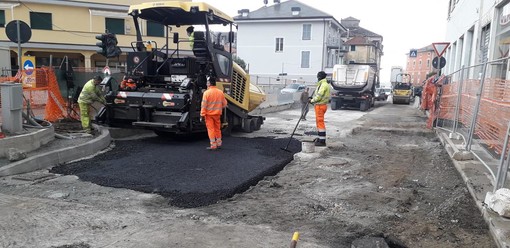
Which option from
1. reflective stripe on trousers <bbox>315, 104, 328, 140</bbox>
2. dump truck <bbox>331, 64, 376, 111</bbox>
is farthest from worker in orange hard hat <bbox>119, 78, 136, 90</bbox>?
Result: dump truck <bbox>331, 64, 376, 111</bbox>

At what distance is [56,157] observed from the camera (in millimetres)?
6422

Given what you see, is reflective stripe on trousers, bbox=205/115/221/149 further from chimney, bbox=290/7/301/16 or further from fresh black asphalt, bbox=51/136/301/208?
chimney, bbox=290/7/301/16

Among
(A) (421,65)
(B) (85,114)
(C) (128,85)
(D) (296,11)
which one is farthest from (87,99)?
(A) (421,65)

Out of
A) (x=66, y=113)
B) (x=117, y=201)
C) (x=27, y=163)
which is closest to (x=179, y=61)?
(x=66, y=113)

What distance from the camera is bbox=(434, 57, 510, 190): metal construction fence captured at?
4.77m

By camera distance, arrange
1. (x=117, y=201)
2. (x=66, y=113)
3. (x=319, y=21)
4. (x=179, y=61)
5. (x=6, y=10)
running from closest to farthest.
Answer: (x=117, y=201) → (x=179, y=61) → (x=66, y=113) → (x=6, y=10) → (x=319, y=21)

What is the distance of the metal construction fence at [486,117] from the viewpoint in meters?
4.77

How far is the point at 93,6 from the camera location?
88.1 feet

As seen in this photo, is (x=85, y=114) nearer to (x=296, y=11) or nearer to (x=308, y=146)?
(x=308, y=146)

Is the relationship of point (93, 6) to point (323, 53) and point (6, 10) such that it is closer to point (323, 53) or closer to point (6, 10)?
point (6, 10)

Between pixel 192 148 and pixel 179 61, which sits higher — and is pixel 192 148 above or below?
below

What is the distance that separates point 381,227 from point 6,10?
2888 centimetres

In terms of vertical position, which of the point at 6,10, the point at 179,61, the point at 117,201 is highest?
the point at 6,10

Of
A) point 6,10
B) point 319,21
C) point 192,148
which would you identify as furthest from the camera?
point 319,21
